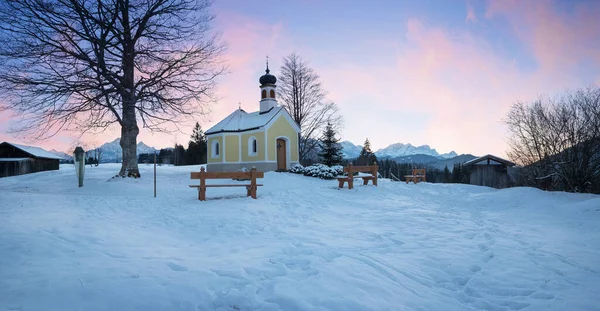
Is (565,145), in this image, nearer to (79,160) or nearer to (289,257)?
(289,257)

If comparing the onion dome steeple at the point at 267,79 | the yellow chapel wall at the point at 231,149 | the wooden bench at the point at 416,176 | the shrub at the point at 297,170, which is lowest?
the wooden bench at the point at 416,176

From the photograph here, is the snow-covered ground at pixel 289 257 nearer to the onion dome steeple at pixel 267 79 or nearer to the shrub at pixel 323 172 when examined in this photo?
the shrub at pixel 323 172

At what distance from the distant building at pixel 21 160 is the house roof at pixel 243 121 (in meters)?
13.9

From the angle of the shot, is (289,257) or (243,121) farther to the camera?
(243,121)

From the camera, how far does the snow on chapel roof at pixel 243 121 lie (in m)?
22.1

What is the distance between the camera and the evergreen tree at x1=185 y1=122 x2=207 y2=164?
51.1 m

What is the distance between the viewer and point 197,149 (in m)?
51.6

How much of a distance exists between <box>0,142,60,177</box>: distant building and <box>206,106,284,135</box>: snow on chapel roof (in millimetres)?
14007

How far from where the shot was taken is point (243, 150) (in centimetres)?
2225

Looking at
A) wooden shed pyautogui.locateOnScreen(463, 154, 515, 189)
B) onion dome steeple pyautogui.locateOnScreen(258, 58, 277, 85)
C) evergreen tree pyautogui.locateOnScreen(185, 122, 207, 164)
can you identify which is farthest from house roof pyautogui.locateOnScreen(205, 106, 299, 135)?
evergreen tree pyautogui.locateOnScreen(185, 122, 207, 164)

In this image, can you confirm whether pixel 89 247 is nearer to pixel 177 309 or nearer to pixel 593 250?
pixel 177 309

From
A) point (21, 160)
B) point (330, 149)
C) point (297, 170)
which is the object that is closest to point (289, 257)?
point (297, 170)

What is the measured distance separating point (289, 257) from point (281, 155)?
18301 millimetres

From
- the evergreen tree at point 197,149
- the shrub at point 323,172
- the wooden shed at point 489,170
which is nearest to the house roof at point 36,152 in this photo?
the shrub at point 323,172
